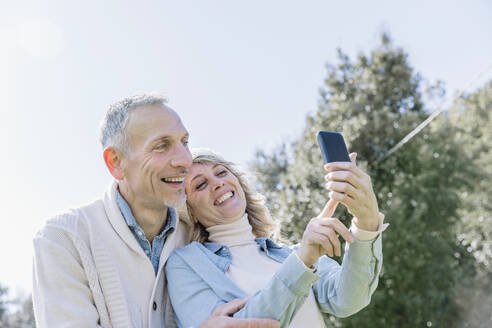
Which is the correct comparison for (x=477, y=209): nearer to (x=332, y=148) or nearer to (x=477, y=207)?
(x=477, y=207)

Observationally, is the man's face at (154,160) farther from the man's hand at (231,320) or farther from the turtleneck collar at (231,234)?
the man's hand at (231,320)

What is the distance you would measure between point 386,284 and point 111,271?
1186 cm

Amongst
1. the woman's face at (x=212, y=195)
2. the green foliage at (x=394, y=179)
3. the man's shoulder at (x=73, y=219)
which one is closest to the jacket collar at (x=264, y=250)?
the woman's face at (x=212, y=195)

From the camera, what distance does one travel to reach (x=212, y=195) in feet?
9.31

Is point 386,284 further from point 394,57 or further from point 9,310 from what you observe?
point 9,310

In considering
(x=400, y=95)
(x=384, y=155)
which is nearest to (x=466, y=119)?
(x=400, y=95)

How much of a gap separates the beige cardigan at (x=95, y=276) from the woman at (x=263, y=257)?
0.15m

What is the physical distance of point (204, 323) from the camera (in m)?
2.16

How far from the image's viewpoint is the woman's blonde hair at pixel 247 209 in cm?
292

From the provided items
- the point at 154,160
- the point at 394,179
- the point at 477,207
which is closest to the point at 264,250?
the point at 154,160

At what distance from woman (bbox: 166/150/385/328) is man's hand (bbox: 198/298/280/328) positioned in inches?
1.4

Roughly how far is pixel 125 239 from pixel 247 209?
2.88 ft

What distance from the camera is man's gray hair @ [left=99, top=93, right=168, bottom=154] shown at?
104 inches

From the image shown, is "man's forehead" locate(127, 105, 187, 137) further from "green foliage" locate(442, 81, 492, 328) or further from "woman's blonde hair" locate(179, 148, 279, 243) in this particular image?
"green foliage" locate(442, 81, 492, 328)
